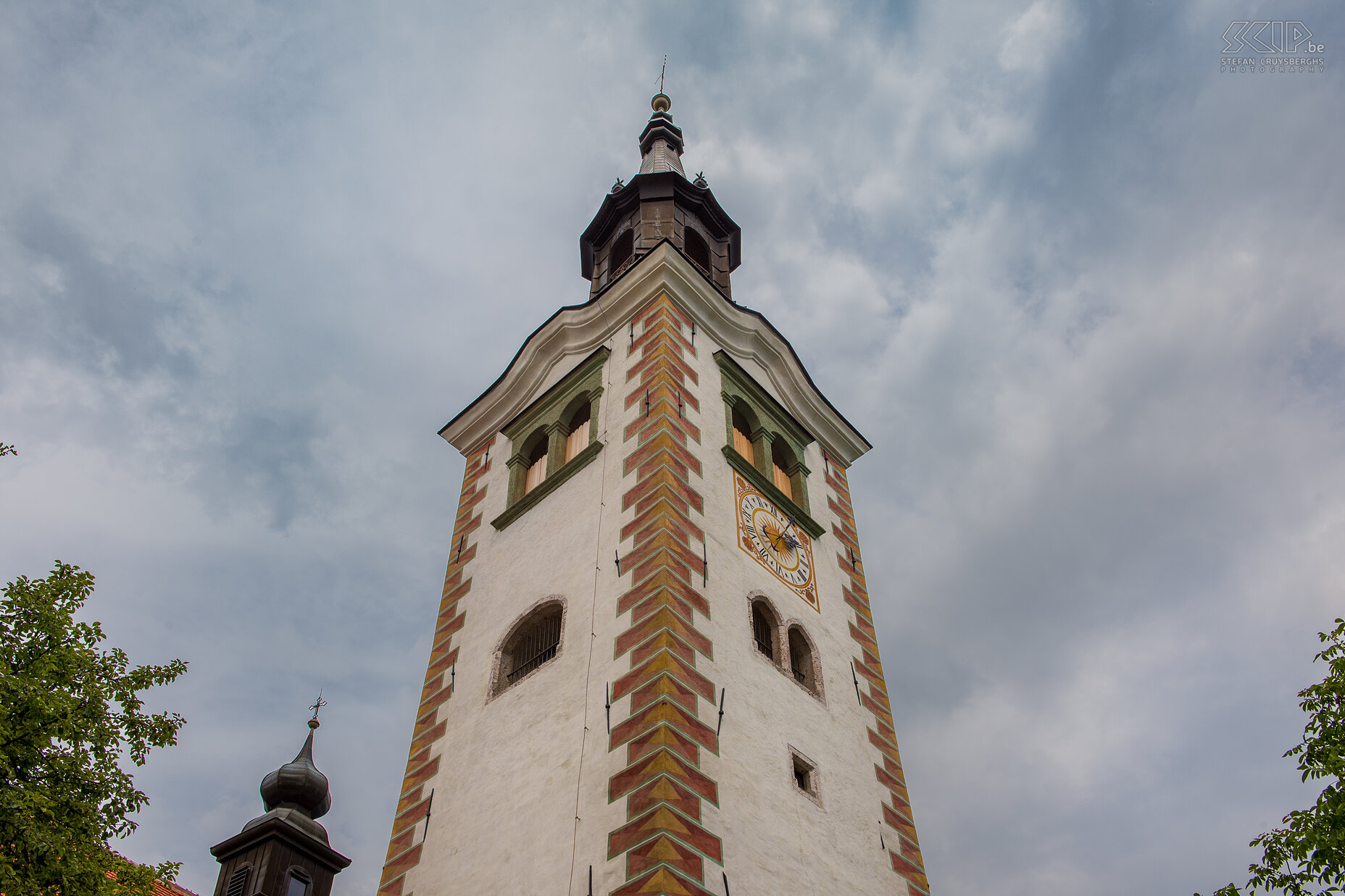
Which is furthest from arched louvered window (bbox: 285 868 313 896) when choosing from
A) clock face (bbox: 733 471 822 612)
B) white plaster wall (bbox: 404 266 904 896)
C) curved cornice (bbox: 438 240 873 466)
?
clock face (bbox: 733 471 822 612)

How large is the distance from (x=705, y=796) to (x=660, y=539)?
326cm

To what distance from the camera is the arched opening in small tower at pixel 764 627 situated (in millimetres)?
14227

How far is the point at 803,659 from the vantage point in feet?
48.7

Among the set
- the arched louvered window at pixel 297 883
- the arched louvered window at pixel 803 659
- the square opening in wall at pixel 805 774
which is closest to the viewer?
the square opening in wall at pixel 805 774

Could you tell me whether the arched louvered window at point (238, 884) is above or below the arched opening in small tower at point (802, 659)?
above

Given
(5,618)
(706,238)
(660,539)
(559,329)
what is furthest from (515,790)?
(706,238)

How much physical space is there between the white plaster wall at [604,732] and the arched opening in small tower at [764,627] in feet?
0.81

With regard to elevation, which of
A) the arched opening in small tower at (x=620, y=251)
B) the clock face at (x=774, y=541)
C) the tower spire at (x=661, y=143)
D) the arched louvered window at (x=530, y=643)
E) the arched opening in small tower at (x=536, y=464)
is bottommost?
the arched louvered window at (x=530, y=643)

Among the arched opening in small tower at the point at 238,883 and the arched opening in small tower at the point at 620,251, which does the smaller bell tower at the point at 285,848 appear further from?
the arched opening in small tower at the point at 620,251

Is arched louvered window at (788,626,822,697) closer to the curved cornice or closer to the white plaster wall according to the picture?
the white plaster wall

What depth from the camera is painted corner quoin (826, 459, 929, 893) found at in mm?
13625

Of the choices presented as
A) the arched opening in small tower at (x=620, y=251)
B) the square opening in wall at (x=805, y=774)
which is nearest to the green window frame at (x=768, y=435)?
the square opening in wall at (x=805, y=774)

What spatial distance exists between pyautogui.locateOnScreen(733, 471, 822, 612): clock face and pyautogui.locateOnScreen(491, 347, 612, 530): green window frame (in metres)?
2.41

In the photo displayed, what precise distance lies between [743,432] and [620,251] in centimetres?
653
